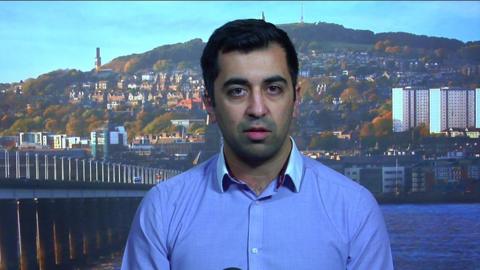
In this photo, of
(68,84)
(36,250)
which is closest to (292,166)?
(68,84)

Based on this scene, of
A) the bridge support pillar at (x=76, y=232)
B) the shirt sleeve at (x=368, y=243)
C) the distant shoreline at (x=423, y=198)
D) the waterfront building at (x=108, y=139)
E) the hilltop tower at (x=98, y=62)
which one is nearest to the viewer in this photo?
the shirt sleeve at (x=368, y=243)

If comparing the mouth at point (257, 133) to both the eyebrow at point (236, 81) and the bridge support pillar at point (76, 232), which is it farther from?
the bridge support pillar at point (76, 232)

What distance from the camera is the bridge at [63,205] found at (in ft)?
13.3

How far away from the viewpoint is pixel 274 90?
133cm

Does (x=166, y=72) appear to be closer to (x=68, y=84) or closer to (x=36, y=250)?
(x=68, y=84)

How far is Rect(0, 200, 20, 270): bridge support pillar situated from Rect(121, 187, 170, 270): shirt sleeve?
2.89 metres

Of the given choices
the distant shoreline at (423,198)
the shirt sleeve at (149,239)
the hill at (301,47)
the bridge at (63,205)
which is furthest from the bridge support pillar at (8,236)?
the shirt sleeve at (149,239)

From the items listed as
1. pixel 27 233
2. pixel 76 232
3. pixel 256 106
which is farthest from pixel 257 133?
pixel 27 233

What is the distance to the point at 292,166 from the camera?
1331 millimetres

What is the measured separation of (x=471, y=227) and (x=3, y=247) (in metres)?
2.26

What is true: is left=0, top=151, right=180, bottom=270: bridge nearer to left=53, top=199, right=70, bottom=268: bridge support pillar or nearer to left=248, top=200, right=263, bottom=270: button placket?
left=53, top=199, right=70, bottom=268: bridge support pillar

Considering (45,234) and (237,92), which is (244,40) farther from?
(45,234)

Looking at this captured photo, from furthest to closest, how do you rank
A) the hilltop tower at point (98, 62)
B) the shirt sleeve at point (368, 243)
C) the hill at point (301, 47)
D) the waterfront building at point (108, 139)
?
the waterfront building at point (108, 139), the hilltop tower at point (98, 62), the hill at point (301, 47), the shirt sleeve at point (368, 243)

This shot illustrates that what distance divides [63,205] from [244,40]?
123 inches
